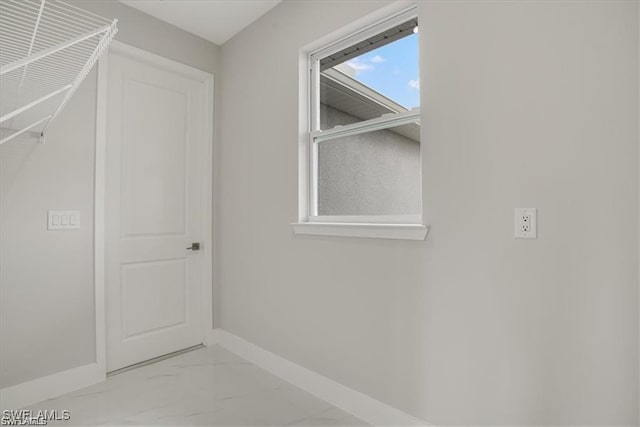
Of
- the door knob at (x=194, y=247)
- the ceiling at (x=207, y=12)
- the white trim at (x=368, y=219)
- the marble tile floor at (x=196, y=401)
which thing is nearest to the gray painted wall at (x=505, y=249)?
the white trim at (x=368, y=219)

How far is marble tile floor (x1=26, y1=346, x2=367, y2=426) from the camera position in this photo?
1.80m

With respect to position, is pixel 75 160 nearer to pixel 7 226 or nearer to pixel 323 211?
pixel 7 226

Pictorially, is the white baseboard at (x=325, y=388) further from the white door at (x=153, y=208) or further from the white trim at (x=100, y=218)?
the white trim at (x=100, y=218)

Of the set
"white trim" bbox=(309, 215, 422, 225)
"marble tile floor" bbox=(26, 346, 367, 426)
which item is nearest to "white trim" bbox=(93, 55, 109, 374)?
"marble tile floor" bbox=(26, 346, 367, 426)

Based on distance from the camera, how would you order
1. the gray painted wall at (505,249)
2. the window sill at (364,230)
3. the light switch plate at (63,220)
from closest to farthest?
the gray painted wall at (505,249)
the window sill at (364,230)
the light switch plate at (63,220)

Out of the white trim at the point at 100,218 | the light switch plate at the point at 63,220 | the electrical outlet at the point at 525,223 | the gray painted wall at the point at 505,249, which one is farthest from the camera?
the white trim at the point at 100,218

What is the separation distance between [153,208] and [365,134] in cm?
170

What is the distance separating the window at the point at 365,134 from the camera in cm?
176

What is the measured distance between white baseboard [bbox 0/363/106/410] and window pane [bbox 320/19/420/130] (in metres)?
2.17

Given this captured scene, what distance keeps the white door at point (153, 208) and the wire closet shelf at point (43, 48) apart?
0.82 m

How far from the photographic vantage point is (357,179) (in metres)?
2.00

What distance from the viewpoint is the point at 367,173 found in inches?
76.9

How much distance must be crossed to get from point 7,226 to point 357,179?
1991 mm

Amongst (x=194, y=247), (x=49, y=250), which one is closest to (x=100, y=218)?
(x=49, y=250)
